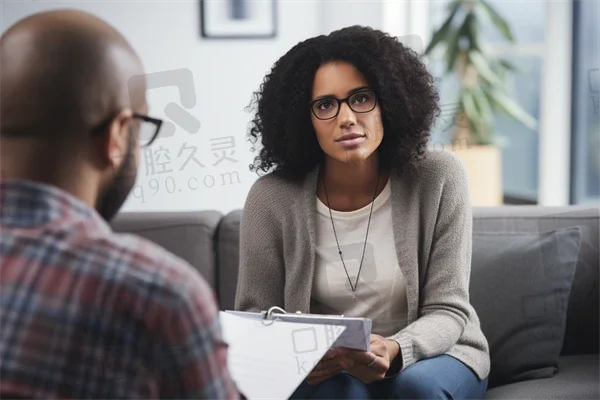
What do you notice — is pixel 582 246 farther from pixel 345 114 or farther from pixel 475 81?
pixel 475 81

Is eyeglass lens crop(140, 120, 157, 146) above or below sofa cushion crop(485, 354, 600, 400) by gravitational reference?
above

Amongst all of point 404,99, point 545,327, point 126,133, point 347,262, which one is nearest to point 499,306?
point 545,327

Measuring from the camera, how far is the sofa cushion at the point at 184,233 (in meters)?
1.98

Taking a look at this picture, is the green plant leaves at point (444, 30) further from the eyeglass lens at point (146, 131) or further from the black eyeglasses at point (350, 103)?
the eyeglass lens at point (146, 131)

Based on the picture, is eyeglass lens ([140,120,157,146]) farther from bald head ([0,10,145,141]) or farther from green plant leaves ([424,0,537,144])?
green plant leaves ([424,0,537,144])

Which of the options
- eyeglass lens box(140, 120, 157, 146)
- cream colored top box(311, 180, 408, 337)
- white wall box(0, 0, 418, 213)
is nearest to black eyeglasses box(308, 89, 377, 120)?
cream colored top box(311, 180, 408, 337)

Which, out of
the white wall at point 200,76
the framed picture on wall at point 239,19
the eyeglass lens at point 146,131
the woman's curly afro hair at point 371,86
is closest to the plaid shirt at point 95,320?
the eyeglass lens at point 146,131

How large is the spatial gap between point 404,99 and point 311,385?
619 millimetres

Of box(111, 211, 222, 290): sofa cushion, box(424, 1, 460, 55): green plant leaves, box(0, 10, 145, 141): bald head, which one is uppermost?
box(424, 1, 460, 55): green plant leaves

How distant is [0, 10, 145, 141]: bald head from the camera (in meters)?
0.72

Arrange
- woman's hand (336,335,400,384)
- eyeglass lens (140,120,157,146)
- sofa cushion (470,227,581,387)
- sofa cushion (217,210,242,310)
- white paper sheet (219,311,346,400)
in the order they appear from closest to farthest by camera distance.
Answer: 1. eyeglass lens (140,120,157,146)
2. white paper sheet (219,311,346,400)
3. woman's hand (336,335,400,384)
4. sofa cushion (470,227,581,387)
5. sofa cushion (217,210,242,310)

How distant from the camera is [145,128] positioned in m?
0.81

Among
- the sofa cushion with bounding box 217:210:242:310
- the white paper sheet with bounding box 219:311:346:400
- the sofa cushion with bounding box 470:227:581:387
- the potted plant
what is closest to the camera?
the white paper sheet with bounding box 219:311:346:400

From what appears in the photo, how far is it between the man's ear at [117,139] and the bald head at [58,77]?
13 millimetres
